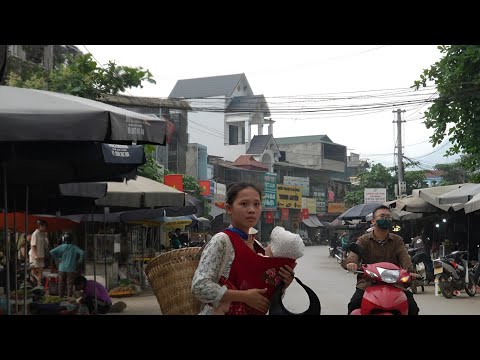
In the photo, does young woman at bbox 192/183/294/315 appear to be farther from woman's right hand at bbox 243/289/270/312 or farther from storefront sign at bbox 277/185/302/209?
storefront sign at bbox 277/185/302/209

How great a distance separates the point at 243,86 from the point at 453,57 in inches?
1462

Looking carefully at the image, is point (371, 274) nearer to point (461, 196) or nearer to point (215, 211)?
point (461, 196)

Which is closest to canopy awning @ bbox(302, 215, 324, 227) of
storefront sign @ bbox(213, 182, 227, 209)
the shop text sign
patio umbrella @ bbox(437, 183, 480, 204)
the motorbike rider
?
storefront sign @ bbox(213, 182, 227, 209)

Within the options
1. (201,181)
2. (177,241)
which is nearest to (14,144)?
(177,241)

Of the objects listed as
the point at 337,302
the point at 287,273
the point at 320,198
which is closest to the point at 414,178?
the point at 320,198

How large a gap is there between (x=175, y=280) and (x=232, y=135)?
160 ft

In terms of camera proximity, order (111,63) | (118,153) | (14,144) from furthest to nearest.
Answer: (111,63) → (118,153) → (14,144)

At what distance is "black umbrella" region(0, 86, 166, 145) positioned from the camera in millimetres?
4363

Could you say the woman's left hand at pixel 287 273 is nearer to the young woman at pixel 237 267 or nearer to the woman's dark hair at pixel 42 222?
the young woman at pixel 237 267

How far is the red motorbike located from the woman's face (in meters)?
1.66

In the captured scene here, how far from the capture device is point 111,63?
13422 mm

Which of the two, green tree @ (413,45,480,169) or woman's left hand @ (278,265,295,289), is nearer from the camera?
woman's left hand @ (278,265,295,289)

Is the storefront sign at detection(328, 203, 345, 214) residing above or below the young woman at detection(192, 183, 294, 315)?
below
